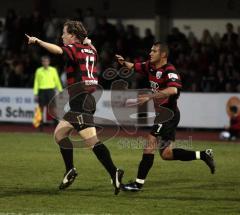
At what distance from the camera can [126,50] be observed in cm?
2408

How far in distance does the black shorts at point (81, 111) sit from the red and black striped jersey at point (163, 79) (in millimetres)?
931

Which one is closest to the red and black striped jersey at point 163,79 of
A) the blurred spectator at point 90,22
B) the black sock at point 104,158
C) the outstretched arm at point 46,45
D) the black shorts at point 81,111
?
the black shorts at point 81,111

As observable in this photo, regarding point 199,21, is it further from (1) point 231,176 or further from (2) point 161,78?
(2) point 161,78

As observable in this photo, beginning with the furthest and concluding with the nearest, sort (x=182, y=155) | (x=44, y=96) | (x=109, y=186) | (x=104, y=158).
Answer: (x=44, y=96)
(x=182, y=155)
(x=109, y=186)
(x=104, y=158)

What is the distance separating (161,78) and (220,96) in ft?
35.3

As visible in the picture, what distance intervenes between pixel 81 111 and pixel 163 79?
1205 millimetres

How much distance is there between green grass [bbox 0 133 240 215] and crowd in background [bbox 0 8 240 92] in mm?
5786

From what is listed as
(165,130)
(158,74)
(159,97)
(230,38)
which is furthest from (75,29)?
(230,38)

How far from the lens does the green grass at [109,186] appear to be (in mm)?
9305

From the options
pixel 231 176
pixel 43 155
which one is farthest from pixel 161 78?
pixel 43 155

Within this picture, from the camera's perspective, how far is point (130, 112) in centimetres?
2184

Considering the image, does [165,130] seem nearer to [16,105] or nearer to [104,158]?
[104,158]

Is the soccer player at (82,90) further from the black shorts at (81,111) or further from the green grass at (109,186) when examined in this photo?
the green grass at (109,186)

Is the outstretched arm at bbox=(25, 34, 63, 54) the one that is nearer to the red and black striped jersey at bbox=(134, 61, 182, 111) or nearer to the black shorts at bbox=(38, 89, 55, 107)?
the red and black striped jersey at bbox=(134, 61, 182, 111)
